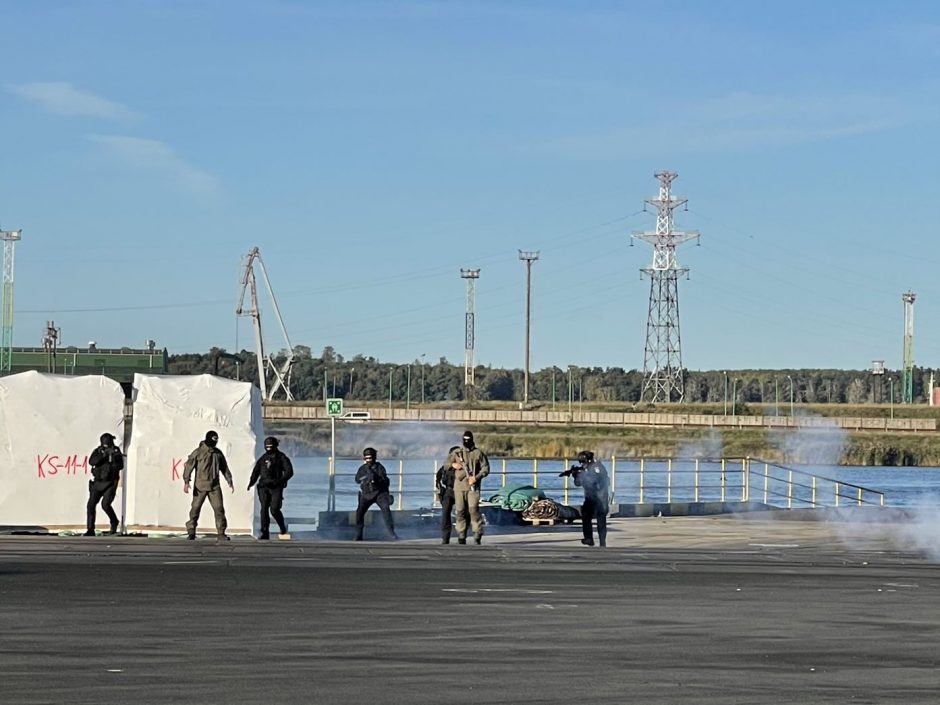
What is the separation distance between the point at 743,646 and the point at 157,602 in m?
6.37

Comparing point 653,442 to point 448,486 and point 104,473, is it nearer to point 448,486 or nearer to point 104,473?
point 448,486

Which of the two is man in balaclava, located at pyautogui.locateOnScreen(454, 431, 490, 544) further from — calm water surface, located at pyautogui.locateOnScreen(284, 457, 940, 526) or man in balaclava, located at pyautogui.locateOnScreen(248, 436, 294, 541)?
calm water surface, located at pyautogui.locateOnScreen(284, 457, 940, 526)

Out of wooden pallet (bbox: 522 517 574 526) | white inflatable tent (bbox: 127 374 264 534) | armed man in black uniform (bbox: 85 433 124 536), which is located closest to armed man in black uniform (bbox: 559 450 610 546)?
white inflatable tent (bbox: 127 374 264 534)

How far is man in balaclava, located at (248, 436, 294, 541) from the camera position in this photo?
90.9 ft

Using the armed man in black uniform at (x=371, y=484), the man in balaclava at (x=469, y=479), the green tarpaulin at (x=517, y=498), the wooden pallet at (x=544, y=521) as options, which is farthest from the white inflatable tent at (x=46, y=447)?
the wooden pallet at (x=544, y=521)

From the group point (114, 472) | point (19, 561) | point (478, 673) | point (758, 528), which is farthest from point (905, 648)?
point (758, 528)

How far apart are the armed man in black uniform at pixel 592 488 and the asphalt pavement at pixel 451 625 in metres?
1.74

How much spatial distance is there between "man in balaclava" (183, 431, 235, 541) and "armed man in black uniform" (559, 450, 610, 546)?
595cm

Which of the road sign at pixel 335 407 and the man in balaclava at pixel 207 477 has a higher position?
the road sign at pixel 335 407

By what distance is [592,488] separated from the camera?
28.6 metres

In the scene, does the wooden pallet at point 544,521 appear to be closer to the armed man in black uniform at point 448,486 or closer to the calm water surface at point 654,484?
the calm water surface at point 654,484

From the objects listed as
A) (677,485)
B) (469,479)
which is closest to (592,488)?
(469,479)

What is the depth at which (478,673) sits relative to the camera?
1231 cm

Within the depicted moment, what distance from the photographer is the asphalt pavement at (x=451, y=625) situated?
11594mm
